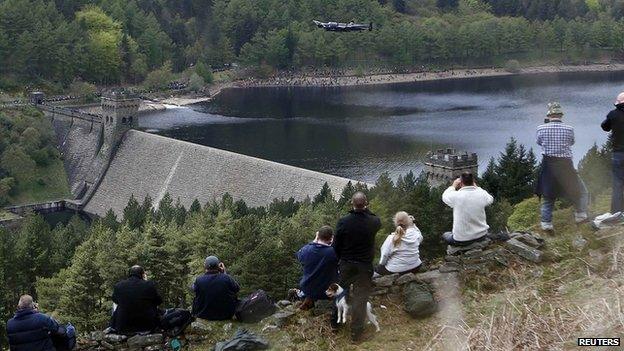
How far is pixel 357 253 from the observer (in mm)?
12141

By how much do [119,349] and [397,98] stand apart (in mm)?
99084

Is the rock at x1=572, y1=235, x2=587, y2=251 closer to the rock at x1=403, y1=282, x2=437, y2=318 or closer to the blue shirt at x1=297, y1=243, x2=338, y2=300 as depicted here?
the rock at x1=403, y1=282, x2=437, y2=318

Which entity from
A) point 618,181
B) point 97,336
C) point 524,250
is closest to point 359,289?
point 524,250

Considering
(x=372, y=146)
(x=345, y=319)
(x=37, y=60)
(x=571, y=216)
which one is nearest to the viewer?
(x=345, y=319)

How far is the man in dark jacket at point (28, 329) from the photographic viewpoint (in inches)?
468

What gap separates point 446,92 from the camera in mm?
116188

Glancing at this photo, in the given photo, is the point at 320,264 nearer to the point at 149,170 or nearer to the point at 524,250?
the point at 524,250

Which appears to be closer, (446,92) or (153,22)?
(446,92)

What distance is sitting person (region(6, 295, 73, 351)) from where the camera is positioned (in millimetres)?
11891

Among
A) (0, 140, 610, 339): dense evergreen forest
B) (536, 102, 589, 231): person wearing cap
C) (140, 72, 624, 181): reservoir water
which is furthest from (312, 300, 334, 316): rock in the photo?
(140, 72, 624, 181): reservoir water

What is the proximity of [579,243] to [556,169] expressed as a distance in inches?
54.1

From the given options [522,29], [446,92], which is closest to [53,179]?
[446,92]

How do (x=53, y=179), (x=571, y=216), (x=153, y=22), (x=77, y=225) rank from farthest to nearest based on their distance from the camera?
(x=153, y=22), (x=53, y=179), (x=77, y=225), (x=571, y=216)

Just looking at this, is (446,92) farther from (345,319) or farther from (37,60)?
(345,319)
